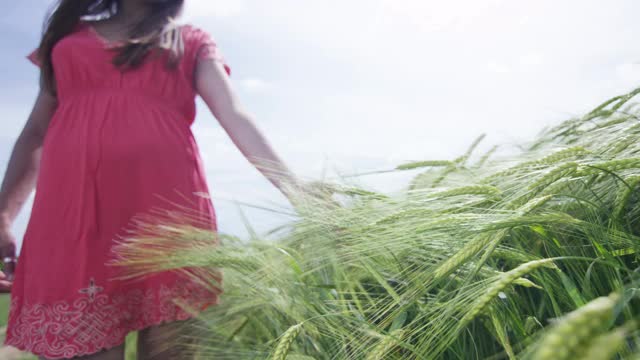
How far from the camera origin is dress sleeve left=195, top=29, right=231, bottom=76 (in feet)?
3.57

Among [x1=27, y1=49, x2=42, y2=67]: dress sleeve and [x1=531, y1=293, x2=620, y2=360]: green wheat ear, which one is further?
[x1=27, y1=49, x2=42, y2=67]: dress sleeve

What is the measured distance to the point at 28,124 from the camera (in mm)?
A: 1195

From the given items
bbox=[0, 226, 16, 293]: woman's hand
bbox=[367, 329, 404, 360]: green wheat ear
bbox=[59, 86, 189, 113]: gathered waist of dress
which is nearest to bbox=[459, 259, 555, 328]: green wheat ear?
bbox=[367, 329, 404, 360]: green wheat ear

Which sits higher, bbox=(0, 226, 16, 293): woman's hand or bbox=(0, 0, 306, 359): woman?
bbox=(0, 0, 306, 359): woman

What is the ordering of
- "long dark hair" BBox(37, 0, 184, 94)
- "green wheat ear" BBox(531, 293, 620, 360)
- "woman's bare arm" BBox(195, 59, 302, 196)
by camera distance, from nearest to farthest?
"green wheat ear" BBox(531, 293, 620, 360), "woman's bare arm" BBox(195, 59, 302, 196), "long dark hair" BBox(37, 0, 184, 94)

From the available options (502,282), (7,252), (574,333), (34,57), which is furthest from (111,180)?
(574,333)

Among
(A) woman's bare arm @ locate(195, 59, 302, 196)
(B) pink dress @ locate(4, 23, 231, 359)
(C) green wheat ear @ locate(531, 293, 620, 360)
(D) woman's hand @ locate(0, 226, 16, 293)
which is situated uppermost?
(C) green wheat ear @ locate(531, 293, 620, 360)

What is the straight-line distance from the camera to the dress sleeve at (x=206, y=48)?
1088mm

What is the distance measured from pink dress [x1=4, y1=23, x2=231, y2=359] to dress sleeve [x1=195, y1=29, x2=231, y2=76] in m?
0.14

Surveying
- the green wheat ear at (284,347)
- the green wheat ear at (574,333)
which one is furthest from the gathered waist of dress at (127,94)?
the green wheat ear at (574,333)

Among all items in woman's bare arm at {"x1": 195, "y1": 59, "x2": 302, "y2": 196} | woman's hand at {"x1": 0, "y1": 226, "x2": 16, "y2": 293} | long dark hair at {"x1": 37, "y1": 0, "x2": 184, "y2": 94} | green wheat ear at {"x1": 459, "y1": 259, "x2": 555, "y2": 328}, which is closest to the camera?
green wheat ear at {"x1": 459, "y1": 259, "x2": 555, "y2": 328}

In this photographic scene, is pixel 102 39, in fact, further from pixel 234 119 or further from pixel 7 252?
pixel 7 252

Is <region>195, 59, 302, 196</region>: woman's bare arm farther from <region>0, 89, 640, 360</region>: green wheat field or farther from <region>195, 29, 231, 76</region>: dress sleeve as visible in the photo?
<region>0, 89, 640, 360</region>: green wheat field

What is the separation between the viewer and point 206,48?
1097 mm
